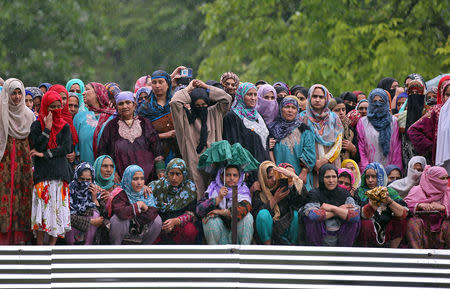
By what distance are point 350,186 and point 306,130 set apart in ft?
2.84

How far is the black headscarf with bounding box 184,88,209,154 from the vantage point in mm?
9527

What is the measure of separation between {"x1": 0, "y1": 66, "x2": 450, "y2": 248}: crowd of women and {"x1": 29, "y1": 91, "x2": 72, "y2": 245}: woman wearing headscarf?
0.04 ft

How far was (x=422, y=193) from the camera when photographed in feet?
29.4

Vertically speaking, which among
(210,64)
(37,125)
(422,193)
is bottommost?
(422,193)

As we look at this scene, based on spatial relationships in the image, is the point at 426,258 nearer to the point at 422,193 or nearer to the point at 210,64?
the point at 422,193

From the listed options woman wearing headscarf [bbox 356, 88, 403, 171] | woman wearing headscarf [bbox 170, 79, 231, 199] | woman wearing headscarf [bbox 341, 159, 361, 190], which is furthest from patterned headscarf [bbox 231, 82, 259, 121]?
woman wearing headscarf [bbox 356, 88, 403, 171]

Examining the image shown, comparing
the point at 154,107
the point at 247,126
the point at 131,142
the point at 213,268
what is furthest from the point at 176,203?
Result: the point at 213,268

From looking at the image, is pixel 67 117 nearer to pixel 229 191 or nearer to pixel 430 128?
pixel 229 191

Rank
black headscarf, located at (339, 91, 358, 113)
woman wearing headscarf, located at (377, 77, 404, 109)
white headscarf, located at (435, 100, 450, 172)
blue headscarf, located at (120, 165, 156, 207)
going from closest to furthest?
1. blue headscarf, located at (120, 165, 156, 207)
2. white headscarf, located at (435, 100, 450, 172)
3. woman wearing headscarf, located at (377, 77, 404, 109)
4. black headscarf, located at (339, 91, 358, 113)

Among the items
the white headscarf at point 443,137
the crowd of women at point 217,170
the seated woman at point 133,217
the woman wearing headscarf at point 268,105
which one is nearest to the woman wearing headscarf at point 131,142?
the crowd of women at point 217,170

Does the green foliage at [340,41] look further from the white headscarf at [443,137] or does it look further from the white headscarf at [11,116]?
the white headscarf at [11,116]

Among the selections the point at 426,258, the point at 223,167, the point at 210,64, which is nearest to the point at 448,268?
the point at 426,258

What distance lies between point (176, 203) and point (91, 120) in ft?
5.66

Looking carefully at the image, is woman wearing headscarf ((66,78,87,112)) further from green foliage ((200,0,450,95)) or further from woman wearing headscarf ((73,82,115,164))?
green foliage ((200,0,450,95))
